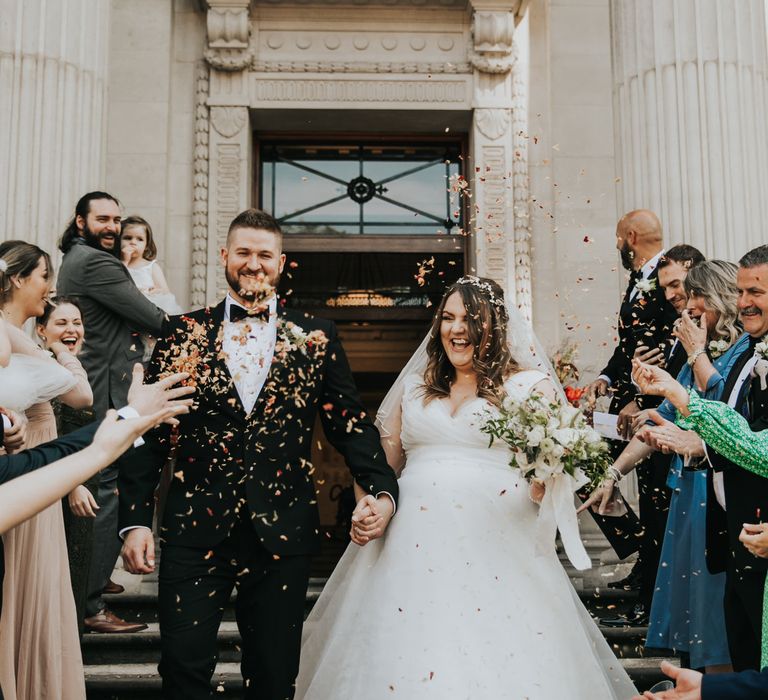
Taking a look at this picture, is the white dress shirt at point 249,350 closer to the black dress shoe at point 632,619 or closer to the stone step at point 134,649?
the stone step at point 134,649

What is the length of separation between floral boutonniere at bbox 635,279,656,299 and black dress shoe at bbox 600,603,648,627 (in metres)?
1.95

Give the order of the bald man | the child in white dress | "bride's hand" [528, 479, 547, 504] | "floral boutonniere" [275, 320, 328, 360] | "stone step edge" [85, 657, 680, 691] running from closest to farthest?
"floral boutonniere" [275, 320, 328, 360] → "bride's hand" [528, 479, 547, 504] → "stone step edge" [85, 657, 680, 691] → the bald man → the child in white dress

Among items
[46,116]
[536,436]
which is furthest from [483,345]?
[46,116]

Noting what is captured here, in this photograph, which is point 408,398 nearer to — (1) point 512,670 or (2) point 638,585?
(1) point 512,670

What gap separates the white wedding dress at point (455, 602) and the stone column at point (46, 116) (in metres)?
3.93

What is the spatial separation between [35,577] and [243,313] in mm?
1513

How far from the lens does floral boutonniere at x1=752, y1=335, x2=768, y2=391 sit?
4.13m

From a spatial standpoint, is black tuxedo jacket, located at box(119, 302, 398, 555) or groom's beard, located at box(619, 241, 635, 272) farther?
groom's beard, located at box(619, 241, 635, 272)

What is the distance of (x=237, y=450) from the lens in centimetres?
406

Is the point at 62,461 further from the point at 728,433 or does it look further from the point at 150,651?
the point at 150,651

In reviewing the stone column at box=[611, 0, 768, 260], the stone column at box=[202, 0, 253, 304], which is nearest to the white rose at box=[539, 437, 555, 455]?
the stone column at box=[611, 0, 768, 260]

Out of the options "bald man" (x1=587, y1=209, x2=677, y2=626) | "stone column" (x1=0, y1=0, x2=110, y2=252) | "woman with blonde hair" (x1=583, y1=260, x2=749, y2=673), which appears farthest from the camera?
"stone column" (x1=0, y1=0, x2=110, y2=252)

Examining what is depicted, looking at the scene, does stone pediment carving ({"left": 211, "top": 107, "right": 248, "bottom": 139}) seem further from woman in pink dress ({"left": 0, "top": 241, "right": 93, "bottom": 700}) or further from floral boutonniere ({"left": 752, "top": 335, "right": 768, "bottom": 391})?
floral boutonniere ({"left": 752, "top": 335, "right": 768, "bottom": 391})

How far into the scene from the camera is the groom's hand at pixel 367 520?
4.23m
